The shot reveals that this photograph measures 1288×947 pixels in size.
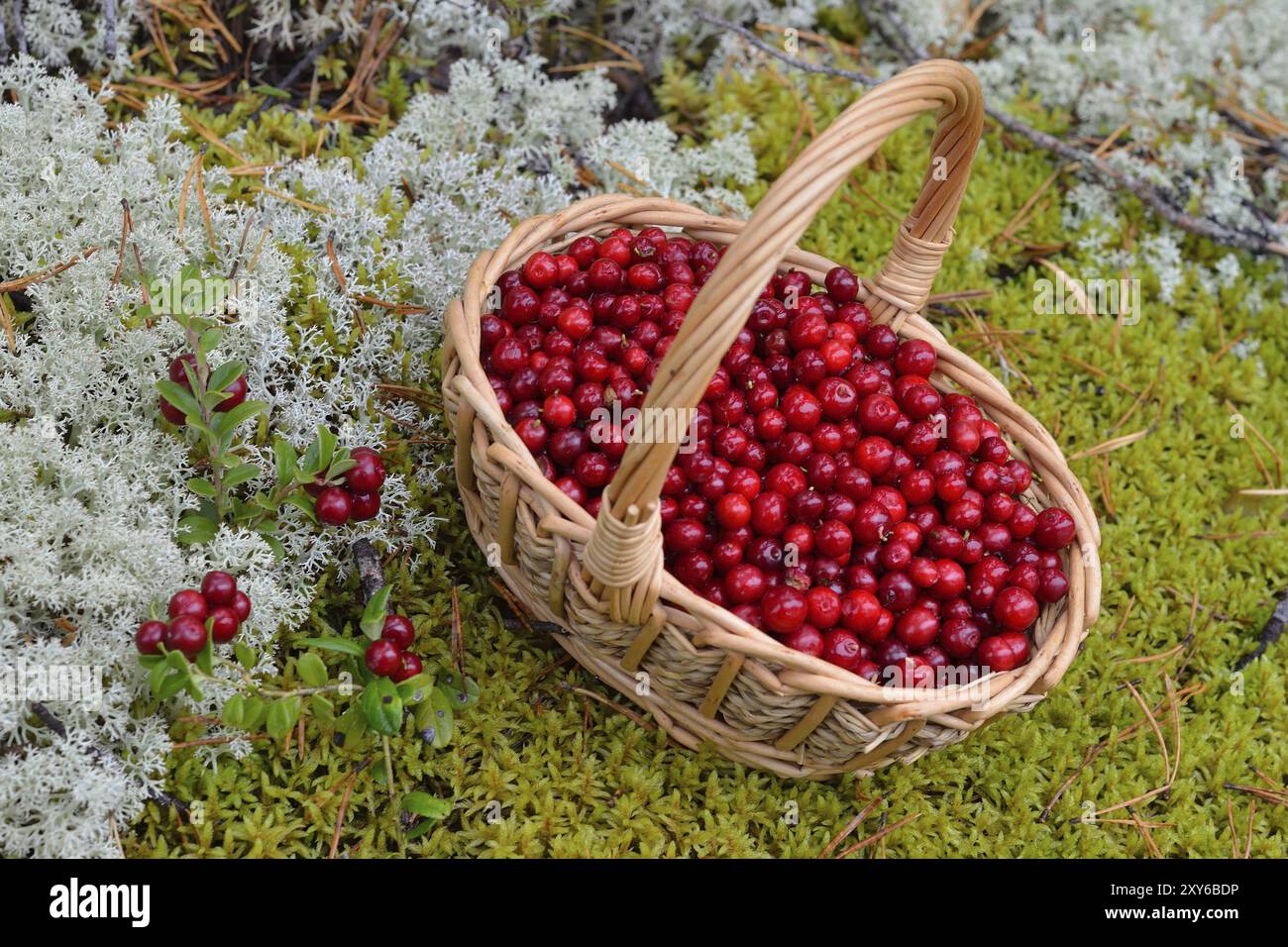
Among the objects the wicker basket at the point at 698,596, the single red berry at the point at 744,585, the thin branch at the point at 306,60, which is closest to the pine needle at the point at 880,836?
the wicker basket at the point at 698,596

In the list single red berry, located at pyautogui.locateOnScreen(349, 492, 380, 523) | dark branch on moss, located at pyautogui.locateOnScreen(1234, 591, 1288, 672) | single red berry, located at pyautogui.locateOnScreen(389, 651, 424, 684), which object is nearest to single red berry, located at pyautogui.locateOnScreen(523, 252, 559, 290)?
single red berry, located at pyautogui.locateOnScreen(349, 492, 380, 523)

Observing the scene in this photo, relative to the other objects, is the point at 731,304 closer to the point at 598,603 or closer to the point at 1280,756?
the point at 598,603

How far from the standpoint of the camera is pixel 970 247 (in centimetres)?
381

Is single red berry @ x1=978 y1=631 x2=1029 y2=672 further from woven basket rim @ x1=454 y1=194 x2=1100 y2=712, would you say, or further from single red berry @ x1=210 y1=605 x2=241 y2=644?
single red berry @ x1=210 y1=605 x2=241 y2=644

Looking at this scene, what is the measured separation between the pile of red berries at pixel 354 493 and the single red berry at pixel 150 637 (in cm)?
46

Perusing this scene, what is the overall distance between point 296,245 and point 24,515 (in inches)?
41.5

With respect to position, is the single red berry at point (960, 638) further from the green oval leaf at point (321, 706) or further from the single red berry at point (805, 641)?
the green oval leaf at point (321, 706)

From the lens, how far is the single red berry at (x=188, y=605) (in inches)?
85.8

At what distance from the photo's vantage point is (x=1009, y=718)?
2.88 meters

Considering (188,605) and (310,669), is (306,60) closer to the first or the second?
(188,605)

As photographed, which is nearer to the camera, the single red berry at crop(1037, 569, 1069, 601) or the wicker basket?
the wicker basket

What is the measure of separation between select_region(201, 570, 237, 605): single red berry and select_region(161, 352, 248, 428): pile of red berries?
15.8 inches

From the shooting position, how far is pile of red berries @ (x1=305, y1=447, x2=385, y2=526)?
8.11ft

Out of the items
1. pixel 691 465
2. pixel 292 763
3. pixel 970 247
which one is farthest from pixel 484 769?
pixel 970 247
